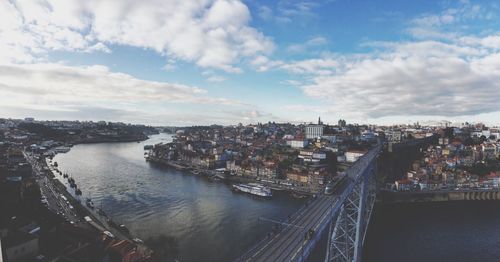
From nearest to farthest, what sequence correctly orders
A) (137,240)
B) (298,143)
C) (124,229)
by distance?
(137,240) → (124,229) → (298,143)

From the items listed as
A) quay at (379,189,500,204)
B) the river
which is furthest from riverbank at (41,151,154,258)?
quay at (379,189,500,204)

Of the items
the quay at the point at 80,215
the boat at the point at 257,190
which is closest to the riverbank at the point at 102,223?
the quay at the point at 80,215

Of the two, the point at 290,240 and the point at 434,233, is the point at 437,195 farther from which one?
the point at 290,240

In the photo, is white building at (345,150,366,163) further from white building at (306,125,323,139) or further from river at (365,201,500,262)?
white building at (306,125,323,139)

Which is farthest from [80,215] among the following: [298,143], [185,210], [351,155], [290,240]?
[298,143]

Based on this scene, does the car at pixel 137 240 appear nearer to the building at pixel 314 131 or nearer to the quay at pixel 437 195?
the quay at pixel 437 195

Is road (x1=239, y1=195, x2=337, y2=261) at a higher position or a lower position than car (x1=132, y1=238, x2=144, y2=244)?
higher
